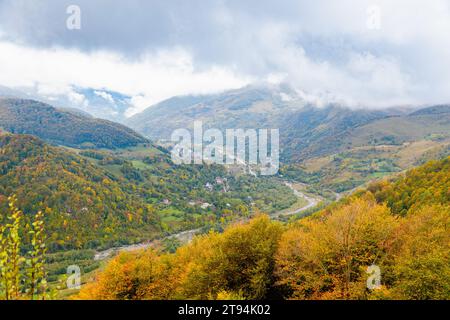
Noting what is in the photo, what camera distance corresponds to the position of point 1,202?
163 meters

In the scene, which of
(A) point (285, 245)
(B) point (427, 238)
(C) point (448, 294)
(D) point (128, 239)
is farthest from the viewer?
(D) point (128, 239)

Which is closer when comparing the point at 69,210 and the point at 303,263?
the point at 303,263

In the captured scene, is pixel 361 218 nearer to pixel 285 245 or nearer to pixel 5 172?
pixel 285 245

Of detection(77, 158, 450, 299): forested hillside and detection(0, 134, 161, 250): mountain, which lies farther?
detection(0, 134, 161, 250): mountain

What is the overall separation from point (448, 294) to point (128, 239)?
171 m

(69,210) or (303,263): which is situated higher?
(303,263)

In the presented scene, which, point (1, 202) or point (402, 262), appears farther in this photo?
point (1, 202)

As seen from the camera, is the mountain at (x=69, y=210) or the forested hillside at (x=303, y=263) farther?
the mountain at (x=69, y=210)
